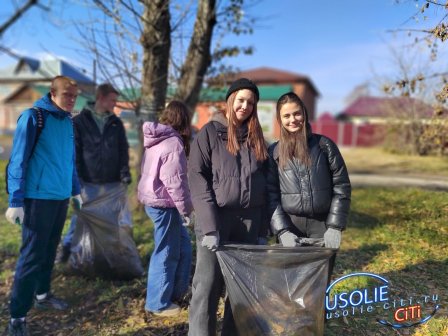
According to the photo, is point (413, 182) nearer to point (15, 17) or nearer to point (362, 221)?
point (362, 221)

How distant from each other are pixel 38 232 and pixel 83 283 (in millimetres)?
1097

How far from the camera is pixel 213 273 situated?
7.87 ft

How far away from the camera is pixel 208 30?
5.23m

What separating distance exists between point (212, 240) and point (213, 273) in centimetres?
27

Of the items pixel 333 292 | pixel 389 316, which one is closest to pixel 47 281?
pixel 333 292

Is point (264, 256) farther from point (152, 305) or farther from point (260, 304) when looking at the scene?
point (152, 305)

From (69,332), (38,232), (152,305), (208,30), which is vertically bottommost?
(69,332)

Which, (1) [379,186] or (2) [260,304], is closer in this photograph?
(2) [260,304]

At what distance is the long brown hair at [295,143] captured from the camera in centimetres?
237

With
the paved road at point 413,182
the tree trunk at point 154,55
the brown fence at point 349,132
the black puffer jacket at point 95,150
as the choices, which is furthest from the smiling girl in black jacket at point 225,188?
the brown fence at point 349,132

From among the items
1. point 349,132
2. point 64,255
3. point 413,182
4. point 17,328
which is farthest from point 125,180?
point 349,132

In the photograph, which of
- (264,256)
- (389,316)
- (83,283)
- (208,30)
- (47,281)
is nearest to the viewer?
(264,256)

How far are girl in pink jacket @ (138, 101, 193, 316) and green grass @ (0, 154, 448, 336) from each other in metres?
0.27

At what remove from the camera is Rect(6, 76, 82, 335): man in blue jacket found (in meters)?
2.72
